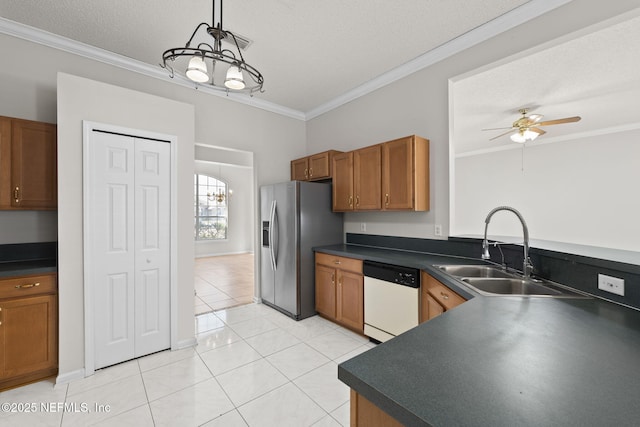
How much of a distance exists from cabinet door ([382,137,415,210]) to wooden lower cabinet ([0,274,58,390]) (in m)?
3.10

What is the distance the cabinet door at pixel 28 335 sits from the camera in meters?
2.00

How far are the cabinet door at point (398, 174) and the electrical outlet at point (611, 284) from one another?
1523 mm

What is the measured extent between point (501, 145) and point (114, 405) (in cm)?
727

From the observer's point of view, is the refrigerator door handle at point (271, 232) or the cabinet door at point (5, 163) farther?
the refrigerator door handle at point (271, 232)

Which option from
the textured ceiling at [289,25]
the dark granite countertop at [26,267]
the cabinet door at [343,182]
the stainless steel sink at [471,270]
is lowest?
the stainless steel sink at [471,270]

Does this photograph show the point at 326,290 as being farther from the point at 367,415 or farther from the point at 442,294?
the point at 367,415

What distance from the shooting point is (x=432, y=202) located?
2902mm

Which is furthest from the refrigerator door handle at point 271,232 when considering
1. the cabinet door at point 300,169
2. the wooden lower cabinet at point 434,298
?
the wooden lower cabinet at point 434,298

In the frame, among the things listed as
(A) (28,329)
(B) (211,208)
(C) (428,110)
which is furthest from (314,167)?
(B) (211,208)

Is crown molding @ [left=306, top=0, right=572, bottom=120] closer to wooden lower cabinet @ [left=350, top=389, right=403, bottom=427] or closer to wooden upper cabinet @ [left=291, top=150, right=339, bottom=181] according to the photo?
wooden upper cabinet @ [left=291, top=150, right=339, bottom=181]

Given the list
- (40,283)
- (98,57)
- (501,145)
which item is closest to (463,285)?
(40,283)

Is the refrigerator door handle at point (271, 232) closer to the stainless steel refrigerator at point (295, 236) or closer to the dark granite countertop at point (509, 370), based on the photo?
the stainless steel refrigerator at point (295, 236)

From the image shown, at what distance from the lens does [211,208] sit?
8453 mm

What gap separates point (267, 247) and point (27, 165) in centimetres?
246
